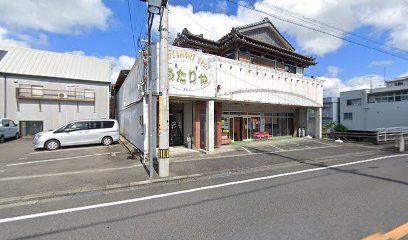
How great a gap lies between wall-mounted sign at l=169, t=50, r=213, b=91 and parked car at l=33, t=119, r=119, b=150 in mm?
6687

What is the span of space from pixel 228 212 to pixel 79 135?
39.4 ft

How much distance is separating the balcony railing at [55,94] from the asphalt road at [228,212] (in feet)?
65.2

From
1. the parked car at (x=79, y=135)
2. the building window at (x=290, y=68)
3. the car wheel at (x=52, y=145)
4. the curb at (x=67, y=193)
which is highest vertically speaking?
the building window at (x=290, y=68)

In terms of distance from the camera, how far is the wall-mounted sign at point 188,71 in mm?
9836

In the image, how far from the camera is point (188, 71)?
10281 mm

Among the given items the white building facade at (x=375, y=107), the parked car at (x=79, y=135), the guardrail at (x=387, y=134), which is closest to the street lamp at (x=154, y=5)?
the parked car at (x=79, y=135)

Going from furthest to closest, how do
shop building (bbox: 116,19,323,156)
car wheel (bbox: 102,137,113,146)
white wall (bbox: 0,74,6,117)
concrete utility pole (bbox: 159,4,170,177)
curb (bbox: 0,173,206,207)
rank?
white wall (bbox: 0,74,6,117) → car wheel (bbox: 102,137,113,146) → shop building (bbox: 116,19,323,156) → concrete utility pole (bbox: 159,4,170,177) → curb (bbox: 0,173,206,207)

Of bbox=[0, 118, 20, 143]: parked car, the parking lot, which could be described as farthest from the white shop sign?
bbox=[0, 118, 20, 143]: parked car

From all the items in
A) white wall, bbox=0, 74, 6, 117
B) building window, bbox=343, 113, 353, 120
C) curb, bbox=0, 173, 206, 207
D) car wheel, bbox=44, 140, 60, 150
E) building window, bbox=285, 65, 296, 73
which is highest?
building window, bbox=285, 65, 296, 73

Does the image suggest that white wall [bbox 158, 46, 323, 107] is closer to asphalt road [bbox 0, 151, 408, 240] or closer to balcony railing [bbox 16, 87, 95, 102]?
asphalt road [bbox 0, 151, 408, 240]

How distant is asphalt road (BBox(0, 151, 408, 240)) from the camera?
10.4 feet

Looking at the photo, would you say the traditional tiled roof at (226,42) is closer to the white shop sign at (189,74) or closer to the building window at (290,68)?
the building window at (290,68)

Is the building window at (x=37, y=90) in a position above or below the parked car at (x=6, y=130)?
above

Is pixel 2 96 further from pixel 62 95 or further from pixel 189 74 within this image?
pixel 189 74
